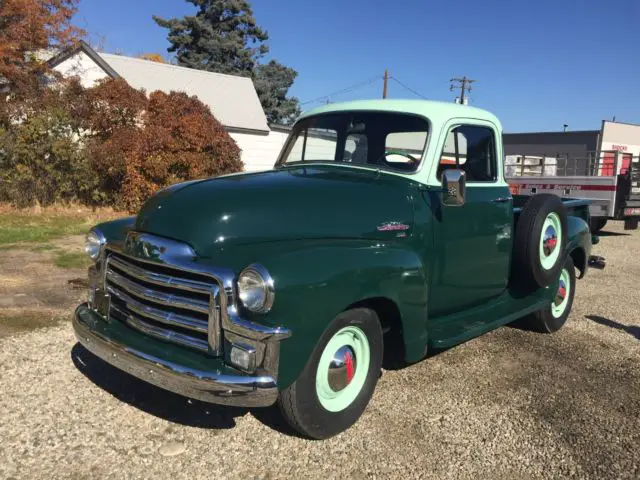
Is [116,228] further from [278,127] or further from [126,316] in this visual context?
Answer: [278,127]

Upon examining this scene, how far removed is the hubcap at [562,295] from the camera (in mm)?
5344

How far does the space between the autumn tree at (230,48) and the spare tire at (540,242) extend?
32453mm

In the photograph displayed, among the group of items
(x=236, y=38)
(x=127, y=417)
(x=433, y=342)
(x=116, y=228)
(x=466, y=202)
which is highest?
(x=236, y=38)

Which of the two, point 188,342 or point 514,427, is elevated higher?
point 188,342

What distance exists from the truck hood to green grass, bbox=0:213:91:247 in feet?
22.0

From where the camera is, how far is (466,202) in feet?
13.3

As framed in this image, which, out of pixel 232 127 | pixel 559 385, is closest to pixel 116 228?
pixel 559 385

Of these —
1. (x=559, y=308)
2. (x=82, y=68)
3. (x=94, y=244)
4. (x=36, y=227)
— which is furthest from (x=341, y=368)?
(x=82, y=68)

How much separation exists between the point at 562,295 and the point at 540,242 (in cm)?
123

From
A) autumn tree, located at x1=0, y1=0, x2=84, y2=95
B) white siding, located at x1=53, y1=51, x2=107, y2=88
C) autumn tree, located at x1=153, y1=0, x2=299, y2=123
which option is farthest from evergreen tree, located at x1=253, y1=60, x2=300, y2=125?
autumn tree, located at x1=0, y1=0, x2=84, y2=95

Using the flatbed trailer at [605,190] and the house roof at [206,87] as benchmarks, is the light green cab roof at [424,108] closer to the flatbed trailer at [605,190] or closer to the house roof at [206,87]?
the flatbed trailer at [605,190]

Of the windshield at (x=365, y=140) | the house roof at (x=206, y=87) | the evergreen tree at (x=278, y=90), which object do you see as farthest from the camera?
the evergreen tree at (x=278, y=90)

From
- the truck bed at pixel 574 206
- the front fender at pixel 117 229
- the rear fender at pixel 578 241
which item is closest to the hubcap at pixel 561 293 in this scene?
the rear fender at pixel 578 241

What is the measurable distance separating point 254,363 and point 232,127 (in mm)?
17912
